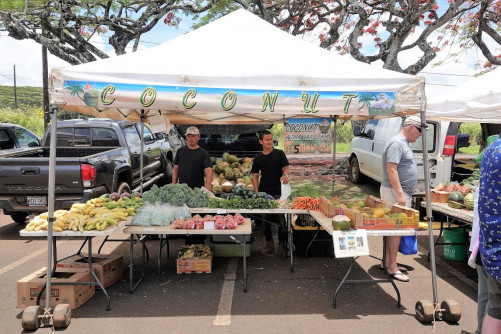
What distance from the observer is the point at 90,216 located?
503 centimetres

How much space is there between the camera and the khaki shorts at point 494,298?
2.71 meters

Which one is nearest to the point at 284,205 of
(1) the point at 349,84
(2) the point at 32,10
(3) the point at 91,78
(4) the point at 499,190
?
(1) the point at 349,84

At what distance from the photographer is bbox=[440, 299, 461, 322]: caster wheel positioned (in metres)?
4.19

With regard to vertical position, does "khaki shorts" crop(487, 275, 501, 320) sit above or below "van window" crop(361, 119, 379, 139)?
below

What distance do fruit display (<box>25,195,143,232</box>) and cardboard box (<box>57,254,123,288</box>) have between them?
64 centimetres

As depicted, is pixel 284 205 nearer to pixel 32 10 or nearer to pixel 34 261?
pixel 34 261

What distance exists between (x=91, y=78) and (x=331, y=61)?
284 cm

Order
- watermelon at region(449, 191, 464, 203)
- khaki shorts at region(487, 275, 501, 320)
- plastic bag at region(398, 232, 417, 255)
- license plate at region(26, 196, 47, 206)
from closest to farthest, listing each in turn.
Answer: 1. khaki shorts at region(487, 275, 501, 320)
2. plastic bag at region(398, 232, 417, 255)
3. watermelon at region(449, 191, 464, 203)
4. license plate at region(26, 196, 47, 206)

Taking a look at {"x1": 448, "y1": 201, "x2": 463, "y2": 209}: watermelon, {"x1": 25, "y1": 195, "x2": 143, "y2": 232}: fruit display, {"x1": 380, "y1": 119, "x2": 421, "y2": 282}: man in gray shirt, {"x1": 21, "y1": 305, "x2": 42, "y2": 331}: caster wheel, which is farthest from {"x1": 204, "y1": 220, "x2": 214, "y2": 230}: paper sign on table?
{"x1": 448, "y1": 201, "x2": 463, "y2": 209}: watermelon

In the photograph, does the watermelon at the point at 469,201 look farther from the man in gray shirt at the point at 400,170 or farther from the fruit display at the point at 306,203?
the fruit display at the point at 306,203

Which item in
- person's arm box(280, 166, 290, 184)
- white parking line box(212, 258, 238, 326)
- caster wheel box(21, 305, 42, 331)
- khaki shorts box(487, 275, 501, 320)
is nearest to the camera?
khaki shorts box(487, 275, 501, 320)

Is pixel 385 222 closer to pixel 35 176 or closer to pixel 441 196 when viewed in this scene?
pixel 441 196

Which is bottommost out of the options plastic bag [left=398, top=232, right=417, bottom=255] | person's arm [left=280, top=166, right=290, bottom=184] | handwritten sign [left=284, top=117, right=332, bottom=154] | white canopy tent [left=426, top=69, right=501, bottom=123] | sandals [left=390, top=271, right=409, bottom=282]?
sandals [left=390, top=271, right=409, bottom=282]

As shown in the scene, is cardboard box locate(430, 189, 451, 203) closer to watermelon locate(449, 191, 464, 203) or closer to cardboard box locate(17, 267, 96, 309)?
watermelon locate(449, 191, 464, 203)
